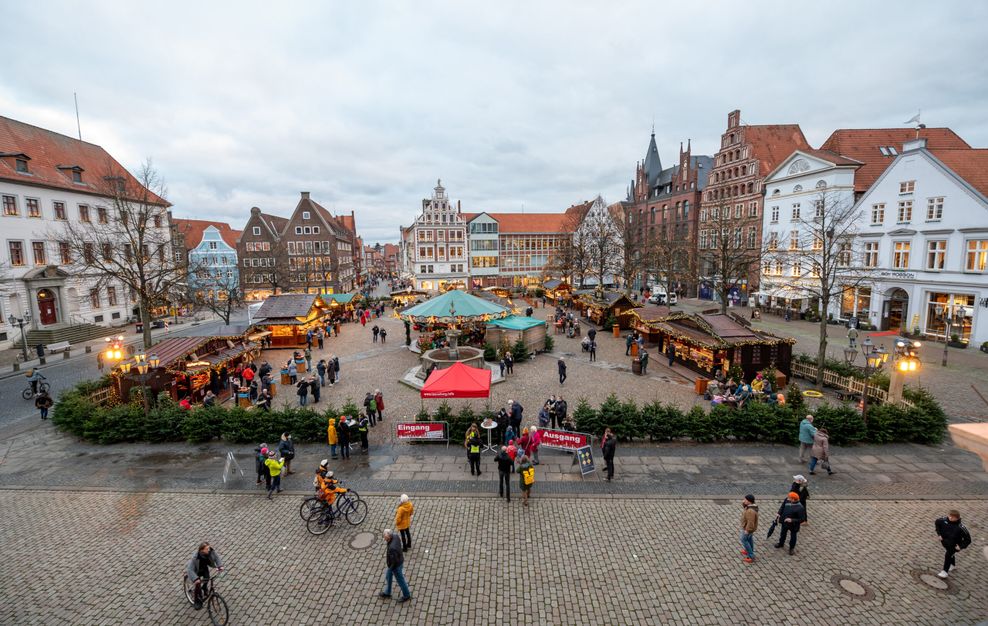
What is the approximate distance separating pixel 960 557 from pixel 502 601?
8.79 meters

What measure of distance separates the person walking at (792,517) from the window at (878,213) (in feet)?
111

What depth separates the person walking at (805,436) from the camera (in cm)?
1257

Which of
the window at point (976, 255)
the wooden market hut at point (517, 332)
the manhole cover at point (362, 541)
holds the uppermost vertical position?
the window at point (976, 255)

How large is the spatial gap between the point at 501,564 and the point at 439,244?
202 feet

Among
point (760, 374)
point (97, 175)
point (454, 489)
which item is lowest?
point (454, 489)

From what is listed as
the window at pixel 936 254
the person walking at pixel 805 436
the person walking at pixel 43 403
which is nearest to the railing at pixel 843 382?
the person walking at pixel 805 436

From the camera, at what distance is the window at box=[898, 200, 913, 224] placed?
30203 millimetres

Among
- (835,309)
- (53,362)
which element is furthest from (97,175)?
(835,309)

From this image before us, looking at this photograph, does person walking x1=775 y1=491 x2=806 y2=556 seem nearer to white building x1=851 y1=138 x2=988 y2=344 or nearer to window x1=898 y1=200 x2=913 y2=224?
white building x1=851 y1=138 x2=988 y2=344

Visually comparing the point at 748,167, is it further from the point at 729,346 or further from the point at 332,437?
the point at 332,437

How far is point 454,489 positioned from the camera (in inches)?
466

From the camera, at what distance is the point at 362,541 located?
9562 mm

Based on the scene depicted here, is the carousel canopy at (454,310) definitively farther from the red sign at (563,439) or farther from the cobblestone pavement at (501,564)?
the cobblestone pavement at (501,564)

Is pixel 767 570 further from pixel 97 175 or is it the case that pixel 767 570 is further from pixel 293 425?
pixel 97 175
